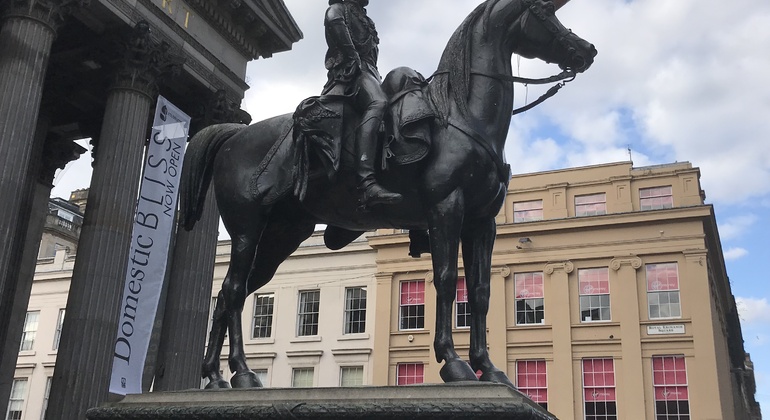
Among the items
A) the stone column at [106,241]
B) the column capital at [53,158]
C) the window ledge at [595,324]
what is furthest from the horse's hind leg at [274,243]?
the window ledge at [595,324]

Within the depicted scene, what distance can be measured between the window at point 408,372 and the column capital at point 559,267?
670cm

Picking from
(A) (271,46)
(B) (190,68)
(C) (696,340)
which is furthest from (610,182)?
(B) (190,68)

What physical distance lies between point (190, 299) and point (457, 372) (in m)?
14.8

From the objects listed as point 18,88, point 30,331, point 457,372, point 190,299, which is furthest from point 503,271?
point 457,372

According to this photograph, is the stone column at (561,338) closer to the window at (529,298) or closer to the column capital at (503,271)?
the window at (529,298)

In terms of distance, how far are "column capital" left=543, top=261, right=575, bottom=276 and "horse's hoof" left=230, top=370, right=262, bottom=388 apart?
1095 inches

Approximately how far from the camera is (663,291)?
3070 centimetres

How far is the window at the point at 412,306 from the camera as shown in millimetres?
33594

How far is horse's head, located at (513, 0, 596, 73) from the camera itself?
18.5ft

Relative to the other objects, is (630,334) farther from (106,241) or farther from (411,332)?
(106,241)

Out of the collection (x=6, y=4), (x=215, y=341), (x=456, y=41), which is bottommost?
(x=215, y=341)

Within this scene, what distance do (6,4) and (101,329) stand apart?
6.43m

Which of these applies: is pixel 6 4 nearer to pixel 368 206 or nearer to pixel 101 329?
pixel 101 329

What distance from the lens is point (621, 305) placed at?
31.0m
